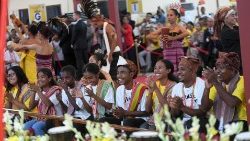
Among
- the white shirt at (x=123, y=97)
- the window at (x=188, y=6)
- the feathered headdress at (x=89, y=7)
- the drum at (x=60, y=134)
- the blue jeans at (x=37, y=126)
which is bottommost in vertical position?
the blue jeans at (x=37, y=126)

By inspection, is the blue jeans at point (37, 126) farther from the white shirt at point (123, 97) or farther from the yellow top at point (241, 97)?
the yellow top at point (241, 97)

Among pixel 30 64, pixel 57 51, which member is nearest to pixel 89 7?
pixel 57 51

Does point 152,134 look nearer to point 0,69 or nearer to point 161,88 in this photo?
point 0,69

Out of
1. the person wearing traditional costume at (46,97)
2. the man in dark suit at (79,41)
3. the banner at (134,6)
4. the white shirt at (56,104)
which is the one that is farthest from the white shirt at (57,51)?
the banner at (134,6)

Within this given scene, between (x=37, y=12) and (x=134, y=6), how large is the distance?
8.58 ft

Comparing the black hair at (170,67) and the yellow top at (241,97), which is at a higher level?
the black hair at (170,67)

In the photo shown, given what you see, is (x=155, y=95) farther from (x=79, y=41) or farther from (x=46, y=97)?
(x=79, y=41)

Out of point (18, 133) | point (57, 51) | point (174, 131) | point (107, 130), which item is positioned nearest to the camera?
Answer: point (107, 130)

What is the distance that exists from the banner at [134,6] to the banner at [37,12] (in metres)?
2.29

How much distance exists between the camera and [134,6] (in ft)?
53.9

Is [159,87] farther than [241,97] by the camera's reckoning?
Yes

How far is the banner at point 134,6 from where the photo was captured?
16344 millimetres

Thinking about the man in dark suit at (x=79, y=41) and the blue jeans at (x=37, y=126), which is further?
the man in dark suit at (x=79, y=41)

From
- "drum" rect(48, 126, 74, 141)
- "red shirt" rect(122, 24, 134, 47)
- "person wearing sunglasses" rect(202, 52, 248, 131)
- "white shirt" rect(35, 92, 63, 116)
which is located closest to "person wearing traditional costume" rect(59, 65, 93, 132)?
"white shirt" rect(35, 92, 63, 116)
